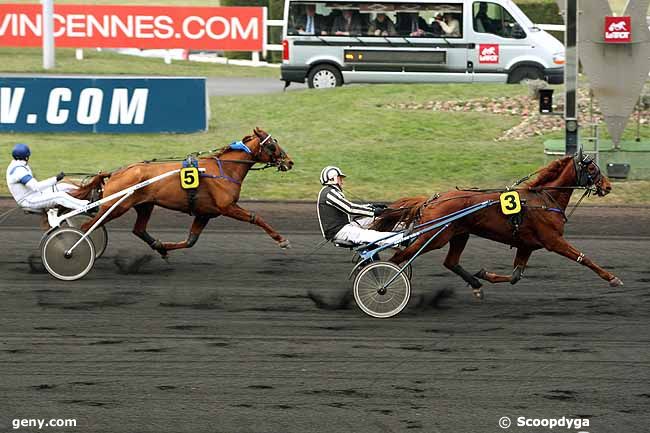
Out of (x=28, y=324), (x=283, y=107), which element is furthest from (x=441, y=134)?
(x=28, y=324)

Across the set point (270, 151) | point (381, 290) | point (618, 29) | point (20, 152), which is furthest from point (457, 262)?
point (618, 29)

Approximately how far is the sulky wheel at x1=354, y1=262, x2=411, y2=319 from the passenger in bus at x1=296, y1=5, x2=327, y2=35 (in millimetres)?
16128

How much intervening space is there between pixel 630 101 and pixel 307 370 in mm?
10838

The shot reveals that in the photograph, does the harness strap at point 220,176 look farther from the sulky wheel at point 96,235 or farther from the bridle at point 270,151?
the sulky wheel at point 96,235

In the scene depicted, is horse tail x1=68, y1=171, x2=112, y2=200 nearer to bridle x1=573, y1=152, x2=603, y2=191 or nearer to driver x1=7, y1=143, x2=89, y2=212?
driver x1=7, y1=143, x2=89, y2=212

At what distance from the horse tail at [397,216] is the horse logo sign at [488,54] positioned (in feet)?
50.1

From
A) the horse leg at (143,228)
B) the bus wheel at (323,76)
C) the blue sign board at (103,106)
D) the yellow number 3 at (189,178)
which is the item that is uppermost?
the bus wheel at (323,76)

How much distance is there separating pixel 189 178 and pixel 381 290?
272 cm

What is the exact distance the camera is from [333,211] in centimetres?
1033

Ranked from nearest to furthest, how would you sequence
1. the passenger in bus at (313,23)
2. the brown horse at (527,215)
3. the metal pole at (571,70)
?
1. the brown horse at (527,215)
2. the metal pole at (571,70)
3. the passenger in bus at (313,23)

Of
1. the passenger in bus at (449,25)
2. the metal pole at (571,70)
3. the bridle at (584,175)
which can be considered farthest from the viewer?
the passenger in bus at (449,25)

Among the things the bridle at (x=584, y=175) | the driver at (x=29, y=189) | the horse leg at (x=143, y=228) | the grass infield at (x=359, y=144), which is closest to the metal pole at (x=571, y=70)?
the grass infield at (x=359, y=144)

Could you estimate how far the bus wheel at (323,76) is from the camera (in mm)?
25844

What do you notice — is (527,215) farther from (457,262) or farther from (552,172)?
(457,262)
